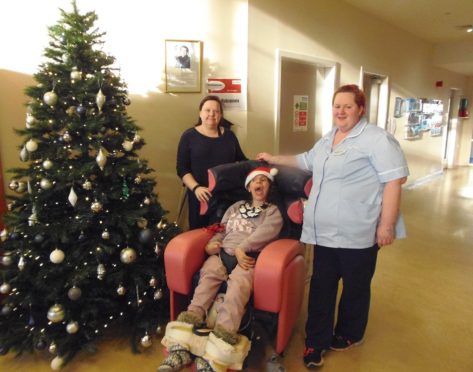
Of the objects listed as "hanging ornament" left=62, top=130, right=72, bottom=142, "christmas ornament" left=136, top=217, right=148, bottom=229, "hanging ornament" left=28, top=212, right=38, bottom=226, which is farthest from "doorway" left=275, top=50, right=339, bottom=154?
"hanging ornament" left=28, top=212, right=38, bottom=226

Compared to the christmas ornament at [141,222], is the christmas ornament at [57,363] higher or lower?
lower

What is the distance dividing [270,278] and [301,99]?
2765 mm

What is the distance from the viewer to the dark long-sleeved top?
8.32ft

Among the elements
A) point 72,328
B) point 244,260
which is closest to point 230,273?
point 244,260

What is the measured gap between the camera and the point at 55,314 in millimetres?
1812

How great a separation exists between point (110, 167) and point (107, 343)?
1.05 metres

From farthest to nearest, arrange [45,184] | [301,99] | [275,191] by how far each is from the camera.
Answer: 1. [301,99]
2. [275,191]
3. [45,184]

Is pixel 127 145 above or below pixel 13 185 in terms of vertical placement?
above

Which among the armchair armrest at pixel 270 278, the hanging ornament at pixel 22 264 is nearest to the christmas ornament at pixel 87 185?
the hanging ornament at pixel 22 264

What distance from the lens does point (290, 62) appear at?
3717 mm

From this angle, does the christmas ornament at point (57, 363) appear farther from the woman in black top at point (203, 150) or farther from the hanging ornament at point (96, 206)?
the woman in black top at point (203, 150)

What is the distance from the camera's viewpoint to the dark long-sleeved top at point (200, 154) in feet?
8.32

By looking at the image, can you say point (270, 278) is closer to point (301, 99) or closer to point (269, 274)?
point (269, 274)

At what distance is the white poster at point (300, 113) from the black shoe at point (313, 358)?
2579 millimetres
